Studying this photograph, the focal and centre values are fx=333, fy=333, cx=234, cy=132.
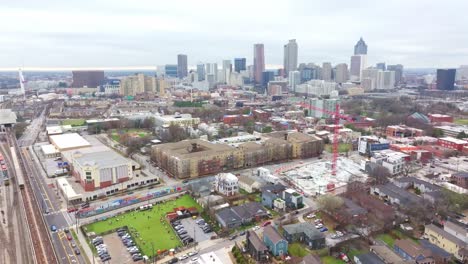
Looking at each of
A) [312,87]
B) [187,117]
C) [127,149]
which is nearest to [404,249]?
[127,149]

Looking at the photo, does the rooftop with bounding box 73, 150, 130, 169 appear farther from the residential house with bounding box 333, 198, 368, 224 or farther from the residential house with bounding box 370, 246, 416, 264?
the residential house with bounding box 370, 246, 416, 264

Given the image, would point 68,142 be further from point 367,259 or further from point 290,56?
point 290,56

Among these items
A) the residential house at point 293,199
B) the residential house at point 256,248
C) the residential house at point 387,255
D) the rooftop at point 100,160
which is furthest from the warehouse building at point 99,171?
the residential house at point 387,255

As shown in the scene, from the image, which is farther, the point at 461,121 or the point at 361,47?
the point at 361,47

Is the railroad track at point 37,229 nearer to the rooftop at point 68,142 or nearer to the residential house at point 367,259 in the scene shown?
the rooftop at point 68,142

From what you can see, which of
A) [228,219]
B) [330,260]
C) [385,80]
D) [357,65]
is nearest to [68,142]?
[228,219]

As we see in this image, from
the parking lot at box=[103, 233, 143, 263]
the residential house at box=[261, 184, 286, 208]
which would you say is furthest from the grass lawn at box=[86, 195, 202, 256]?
the residential house at box=[261, 184, 286, 208]
